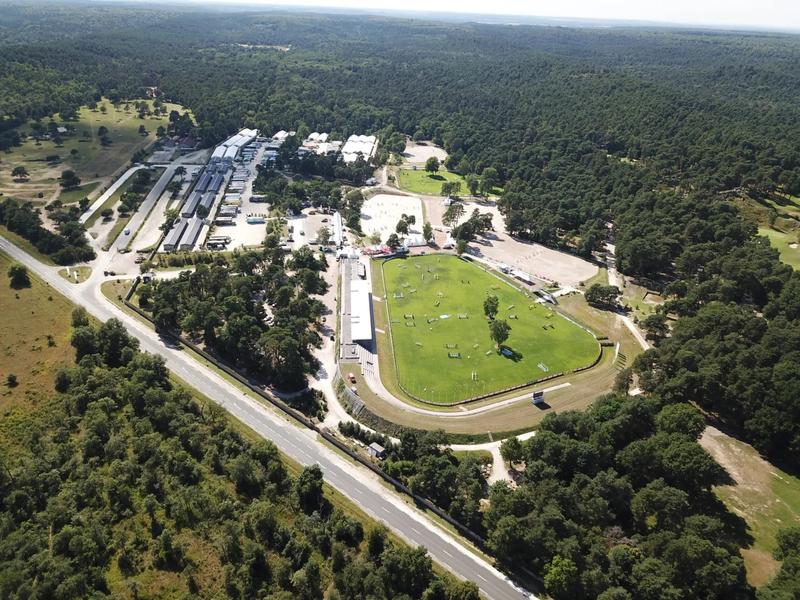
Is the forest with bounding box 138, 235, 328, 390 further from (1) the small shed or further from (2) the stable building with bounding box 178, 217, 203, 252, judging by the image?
(1) the small shed

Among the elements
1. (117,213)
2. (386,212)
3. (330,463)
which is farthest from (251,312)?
(117,213)

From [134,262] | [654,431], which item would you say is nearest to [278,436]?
[654,431]

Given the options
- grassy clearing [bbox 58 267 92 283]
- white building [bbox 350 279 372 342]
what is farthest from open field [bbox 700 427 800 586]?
grassy clearing [bbox 58 267 92 283]

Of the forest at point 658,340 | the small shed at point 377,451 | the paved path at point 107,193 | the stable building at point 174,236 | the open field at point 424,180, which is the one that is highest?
the forest at point 658,340

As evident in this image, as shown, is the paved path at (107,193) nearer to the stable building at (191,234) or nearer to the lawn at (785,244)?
the stable building at (191,234)

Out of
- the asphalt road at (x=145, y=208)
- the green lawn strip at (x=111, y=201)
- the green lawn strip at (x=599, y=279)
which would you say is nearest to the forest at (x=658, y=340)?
the green lawn strip at (x=599, y=279)

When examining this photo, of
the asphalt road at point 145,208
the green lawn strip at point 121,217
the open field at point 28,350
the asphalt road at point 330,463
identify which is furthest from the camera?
the green lawn strip at point 121,217

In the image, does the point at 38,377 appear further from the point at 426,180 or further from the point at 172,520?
the point at 426,180
